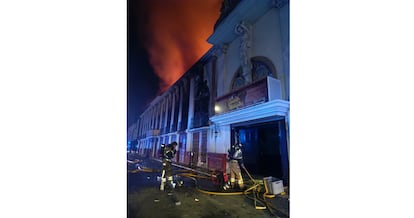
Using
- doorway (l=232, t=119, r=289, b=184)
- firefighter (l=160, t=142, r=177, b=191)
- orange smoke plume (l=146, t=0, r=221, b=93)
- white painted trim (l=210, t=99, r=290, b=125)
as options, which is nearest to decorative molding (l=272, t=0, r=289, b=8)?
orange smoke plume (l=146, t=0, r=221, b=93)

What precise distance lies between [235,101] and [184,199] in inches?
22.6

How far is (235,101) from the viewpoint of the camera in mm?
1424

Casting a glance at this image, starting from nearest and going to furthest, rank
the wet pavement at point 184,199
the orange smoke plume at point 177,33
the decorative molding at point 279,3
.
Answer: the wet pavement at point 184,199 < the orange smoke plume at point 177,33 < the decorative molding at point 279,3

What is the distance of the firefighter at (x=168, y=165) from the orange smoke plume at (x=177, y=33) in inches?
12.2

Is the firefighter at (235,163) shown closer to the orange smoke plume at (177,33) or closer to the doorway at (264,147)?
the doorway at (264,147)

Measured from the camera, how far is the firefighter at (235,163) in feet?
4.60

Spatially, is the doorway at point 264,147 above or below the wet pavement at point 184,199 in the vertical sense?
above

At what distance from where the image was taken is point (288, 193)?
145 centimetres

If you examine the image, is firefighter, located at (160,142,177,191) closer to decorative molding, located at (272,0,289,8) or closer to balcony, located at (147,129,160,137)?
balcony, located at (147,129,160,137)

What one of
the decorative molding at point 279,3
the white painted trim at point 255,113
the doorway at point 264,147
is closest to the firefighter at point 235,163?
the doorway at point 264,147

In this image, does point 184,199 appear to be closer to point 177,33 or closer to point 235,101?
point 235,101

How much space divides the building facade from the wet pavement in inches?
2.9
